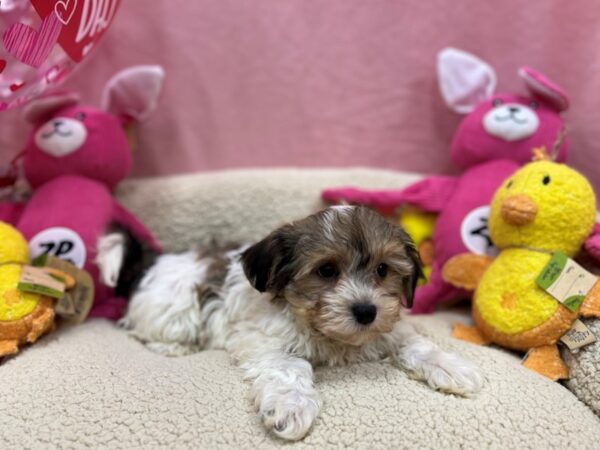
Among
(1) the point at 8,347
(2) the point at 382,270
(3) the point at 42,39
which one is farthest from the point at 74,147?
(2) the point at 382,270

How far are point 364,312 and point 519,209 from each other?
2.83 ft

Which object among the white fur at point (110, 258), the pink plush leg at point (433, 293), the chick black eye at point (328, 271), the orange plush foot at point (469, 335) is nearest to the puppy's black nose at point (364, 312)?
the chick black eye at point (328, 271)

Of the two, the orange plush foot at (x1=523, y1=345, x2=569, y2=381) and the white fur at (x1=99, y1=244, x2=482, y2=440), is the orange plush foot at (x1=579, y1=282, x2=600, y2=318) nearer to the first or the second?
the orange plush foot at (x1=523, y1=345, x2=569, y2=381)

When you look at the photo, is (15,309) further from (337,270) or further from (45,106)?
(337,270)

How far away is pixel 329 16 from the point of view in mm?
3482

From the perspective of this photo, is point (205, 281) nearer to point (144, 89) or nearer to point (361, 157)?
point (144, 89)

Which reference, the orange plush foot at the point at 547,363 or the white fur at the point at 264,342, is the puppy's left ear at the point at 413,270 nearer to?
the white fur at the point at 264,342

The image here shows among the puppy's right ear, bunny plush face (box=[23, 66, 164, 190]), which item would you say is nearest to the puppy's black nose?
the puppy's right ear

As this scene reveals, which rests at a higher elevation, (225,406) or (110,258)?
(110,258)

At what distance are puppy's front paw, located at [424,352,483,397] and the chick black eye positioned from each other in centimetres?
52

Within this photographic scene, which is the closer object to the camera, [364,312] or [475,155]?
[364,312]

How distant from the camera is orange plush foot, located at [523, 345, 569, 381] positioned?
2.14 m

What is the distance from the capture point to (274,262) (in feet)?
6.83

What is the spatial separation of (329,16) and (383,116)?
0.76 metres
